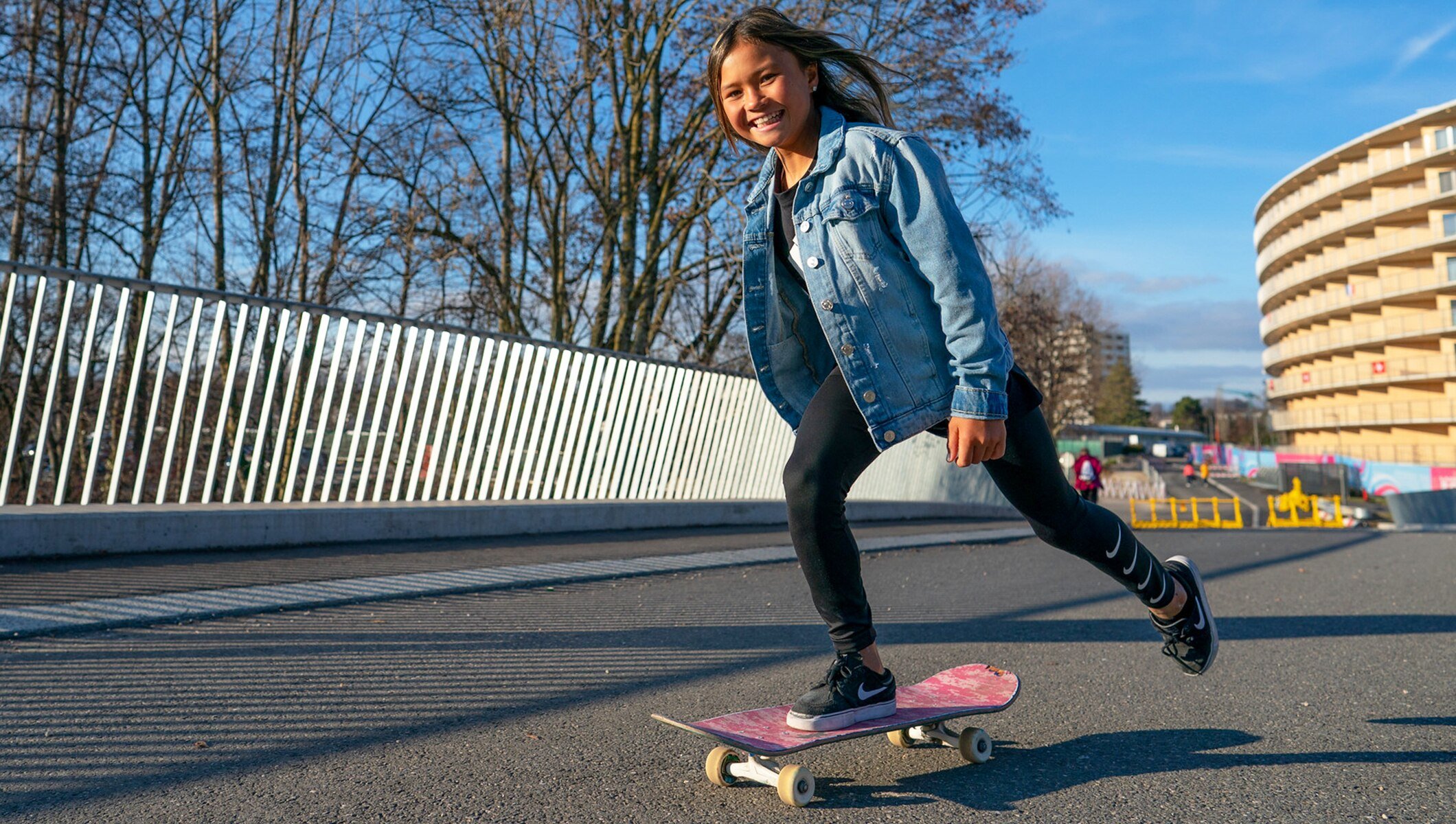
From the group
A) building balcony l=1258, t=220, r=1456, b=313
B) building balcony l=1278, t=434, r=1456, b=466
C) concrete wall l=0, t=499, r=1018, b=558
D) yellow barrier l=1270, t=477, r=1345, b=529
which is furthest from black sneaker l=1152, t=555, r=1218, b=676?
building balcony l=1258, t=220, r=1456, b=313

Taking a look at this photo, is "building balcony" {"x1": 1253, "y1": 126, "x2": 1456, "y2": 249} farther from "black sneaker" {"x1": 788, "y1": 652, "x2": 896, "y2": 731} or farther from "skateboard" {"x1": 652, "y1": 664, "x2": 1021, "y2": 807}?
"black sneaker" {"x1": 788, "y1": 652, "x2": 896, "y2": 731}

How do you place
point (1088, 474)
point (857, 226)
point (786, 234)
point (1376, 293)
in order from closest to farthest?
point (857, 226), point (786, 234), point (1088, 474), point (1376, 293)

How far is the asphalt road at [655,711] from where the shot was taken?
2467 millimetres

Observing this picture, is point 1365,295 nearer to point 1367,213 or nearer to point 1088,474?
point 1367,213

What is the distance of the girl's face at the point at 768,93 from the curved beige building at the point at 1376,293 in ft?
214

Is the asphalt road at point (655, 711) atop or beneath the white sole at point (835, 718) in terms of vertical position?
beneath

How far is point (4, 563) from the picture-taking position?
6.30 meters

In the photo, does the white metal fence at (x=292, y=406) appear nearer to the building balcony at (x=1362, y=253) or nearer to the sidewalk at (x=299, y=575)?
the sidewalk at (x=299, y=575)

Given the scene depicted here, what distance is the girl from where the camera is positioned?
8.85ft

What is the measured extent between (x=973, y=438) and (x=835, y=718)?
82cm

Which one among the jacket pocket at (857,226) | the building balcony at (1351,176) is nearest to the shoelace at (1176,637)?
the jacket pocket at (857,226)

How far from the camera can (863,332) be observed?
2797 millimetres

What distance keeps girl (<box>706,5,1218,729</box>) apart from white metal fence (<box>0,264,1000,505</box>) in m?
5.23

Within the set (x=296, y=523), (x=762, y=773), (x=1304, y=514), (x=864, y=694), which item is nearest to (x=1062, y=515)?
(x=864, y=694)
